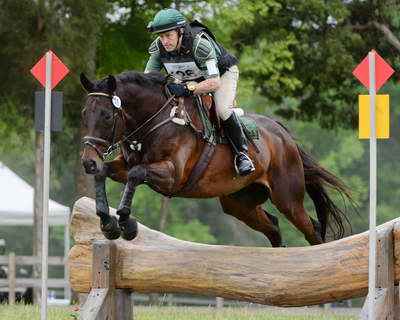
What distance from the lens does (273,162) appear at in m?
8.02

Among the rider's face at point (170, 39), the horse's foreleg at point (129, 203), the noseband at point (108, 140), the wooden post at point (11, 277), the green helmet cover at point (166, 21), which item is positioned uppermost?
the green helmet cover at point (166, 21)

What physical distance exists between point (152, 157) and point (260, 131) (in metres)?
1.43

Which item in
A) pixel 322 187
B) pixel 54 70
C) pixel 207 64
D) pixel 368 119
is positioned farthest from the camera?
pixel 322 187

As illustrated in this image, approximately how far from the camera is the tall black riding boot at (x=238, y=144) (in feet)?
24.0

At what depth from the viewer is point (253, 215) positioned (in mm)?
8195

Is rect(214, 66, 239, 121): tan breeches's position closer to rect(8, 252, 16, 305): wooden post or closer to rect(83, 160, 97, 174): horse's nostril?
rect(83, 160, 97, 174): horse's nostril

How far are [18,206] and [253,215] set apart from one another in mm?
12959

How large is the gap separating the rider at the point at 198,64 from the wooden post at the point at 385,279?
133 cm

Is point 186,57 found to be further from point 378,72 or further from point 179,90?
point 378,72

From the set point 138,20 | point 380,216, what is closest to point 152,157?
point 138,20

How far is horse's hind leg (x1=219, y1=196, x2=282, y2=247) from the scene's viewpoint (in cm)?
810

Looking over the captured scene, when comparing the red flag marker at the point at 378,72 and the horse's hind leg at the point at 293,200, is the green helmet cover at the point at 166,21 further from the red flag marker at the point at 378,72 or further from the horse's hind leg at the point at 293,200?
the horse's hind leg at the point at 293,200

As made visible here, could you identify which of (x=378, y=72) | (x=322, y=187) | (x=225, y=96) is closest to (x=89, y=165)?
(x=225, y=96)

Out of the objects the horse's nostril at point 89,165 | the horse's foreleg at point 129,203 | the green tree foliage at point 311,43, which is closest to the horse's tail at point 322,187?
the horse's foreleg at point 129,203
